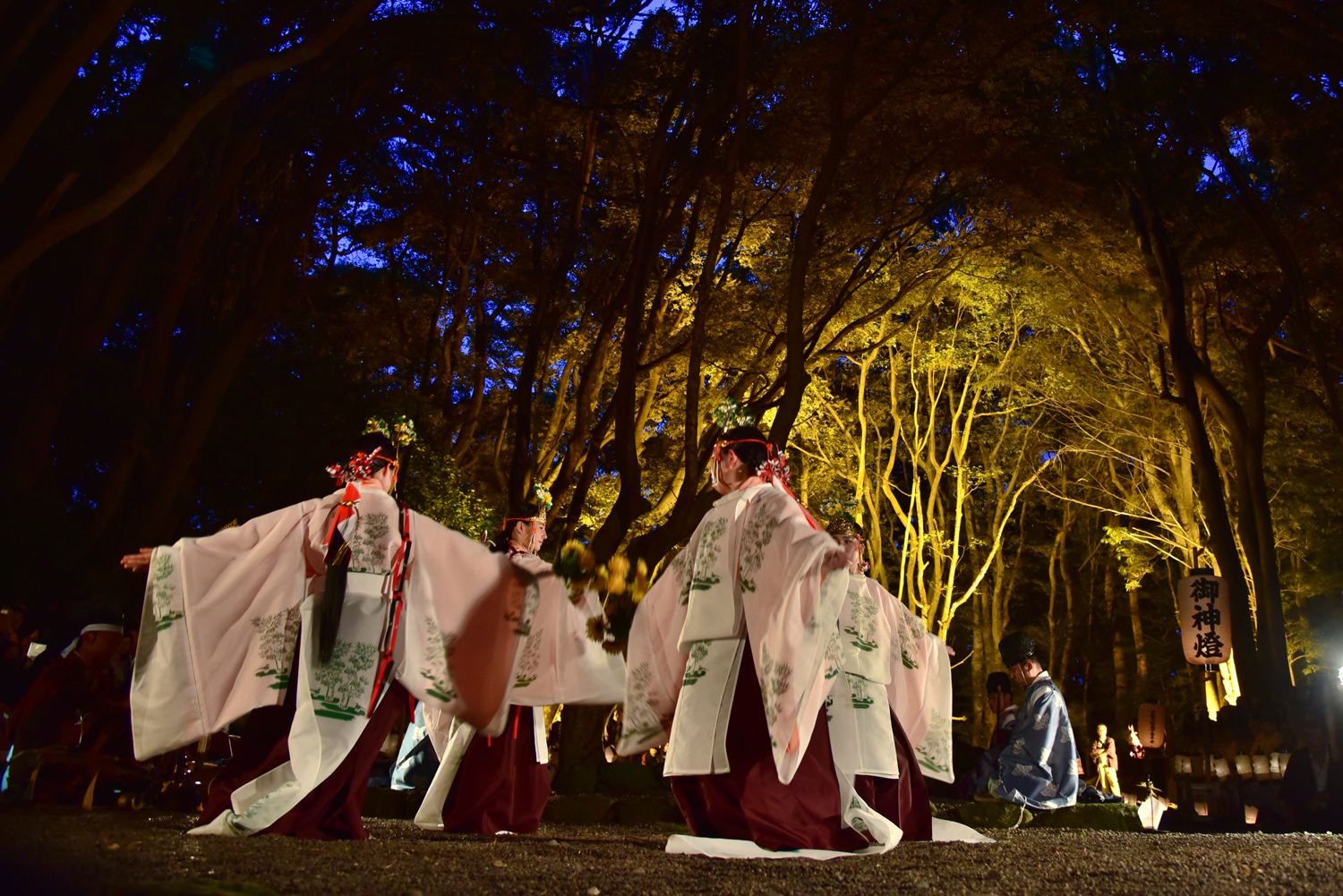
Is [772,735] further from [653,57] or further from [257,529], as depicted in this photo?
[653,57]

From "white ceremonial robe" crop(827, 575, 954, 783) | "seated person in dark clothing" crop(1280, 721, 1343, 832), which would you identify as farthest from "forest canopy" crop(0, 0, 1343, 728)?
"seated person in dark clothing" crop(1280, 721, 1343, 832)

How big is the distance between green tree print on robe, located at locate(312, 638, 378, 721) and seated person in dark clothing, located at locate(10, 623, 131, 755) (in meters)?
1.98

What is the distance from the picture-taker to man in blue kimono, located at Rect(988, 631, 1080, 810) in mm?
6938

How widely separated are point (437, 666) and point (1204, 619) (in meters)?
12.2

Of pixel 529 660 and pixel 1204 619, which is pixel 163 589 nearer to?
pixel 529 660

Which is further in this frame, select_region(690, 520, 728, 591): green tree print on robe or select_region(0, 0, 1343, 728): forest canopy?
select_region(0, 0, 1343, 728): forest canopy

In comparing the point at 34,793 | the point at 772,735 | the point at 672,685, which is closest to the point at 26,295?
the point at 34,793

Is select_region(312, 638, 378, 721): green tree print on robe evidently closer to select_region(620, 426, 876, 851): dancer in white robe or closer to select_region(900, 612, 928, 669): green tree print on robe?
select_region(620, 426, 876, 851): dancer in white robe

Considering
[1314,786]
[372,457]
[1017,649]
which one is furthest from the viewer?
[1017,649]

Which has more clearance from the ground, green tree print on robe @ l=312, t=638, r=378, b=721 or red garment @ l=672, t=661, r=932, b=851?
green tree print on robe @ l=312, t=638, r=378, b=721

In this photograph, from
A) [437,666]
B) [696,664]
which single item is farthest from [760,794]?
[437,666]

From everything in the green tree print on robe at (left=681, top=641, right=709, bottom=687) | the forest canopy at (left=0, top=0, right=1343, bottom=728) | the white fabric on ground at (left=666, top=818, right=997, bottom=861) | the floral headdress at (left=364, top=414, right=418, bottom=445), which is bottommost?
the white fabric on ground at (left=666, top=818, right=997, bottom=861)

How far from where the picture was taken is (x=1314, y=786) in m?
6.93

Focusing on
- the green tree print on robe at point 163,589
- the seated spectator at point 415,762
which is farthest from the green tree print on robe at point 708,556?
the seated spectator at point 415,762
